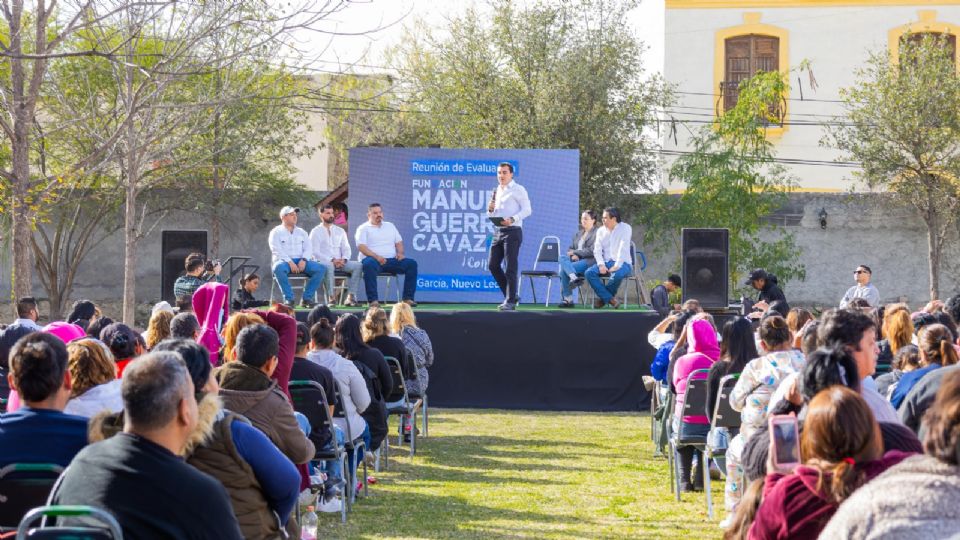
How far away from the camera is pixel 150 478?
3.19m

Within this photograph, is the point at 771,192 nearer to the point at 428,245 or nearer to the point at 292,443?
the point at 428,245

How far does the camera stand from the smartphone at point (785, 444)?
3.39 meters

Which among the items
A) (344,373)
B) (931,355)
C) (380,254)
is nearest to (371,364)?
(344,373)

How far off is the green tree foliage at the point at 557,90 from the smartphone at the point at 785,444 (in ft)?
66.4

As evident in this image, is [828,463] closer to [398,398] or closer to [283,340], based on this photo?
[283,340]

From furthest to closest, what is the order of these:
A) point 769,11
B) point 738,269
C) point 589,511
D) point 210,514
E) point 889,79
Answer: point 769,11, point 889,79, point 738,269, point 589,511, point 210,514

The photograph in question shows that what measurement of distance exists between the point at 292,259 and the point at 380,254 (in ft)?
3.96

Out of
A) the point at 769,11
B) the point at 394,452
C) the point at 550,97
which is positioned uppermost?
the point at 769,11

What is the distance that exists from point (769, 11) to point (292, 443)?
27183 millimetres

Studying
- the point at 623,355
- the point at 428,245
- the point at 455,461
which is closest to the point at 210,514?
the point at 455,461

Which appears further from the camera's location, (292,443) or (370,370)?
(370,370)

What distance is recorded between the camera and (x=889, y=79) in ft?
81.3

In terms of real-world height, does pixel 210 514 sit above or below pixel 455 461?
above

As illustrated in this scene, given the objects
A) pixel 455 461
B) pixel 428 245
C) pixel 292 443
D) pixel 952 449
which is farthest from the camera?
pixel 428 245
